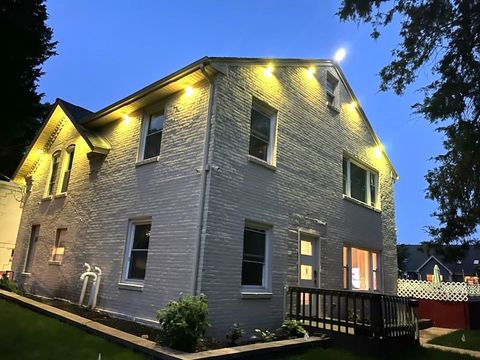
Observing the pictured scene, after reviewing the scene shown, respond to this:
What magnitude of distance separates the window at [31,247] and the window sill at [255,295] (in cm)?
973

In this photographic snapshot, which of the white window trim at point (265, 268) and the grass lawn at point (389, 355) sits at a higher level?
the white window trim at point (265, 268)

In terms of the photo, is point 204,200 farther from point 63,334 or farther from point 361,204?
point 361,204

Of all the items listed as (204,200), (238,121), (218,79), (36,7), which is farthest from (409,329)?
(36,7)

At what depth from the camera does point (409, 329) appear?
31.9ft

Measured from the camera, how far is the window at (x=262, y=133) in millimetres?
10377

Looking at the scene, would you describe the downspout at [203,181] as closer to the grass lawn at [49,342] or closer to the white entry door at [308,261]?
the grass lawn at [49,342]

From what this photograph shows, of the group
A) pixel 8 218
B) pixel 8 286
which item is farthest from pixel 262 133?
pixel 8 218

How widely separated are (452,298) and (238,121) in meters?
10.8

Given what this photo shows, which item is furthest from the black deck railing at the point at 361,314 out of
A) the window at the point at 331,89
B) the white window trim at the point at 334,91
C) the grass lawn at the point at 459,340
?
the window at the point at 331,89

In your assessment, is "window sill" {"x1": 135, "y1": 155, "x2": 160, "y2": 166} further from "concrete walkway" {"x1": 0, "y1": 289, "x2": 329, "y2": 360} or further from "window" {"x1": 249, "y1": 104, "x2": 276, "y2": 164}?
"concrete walkway" {"x1": 0, "y1": 289, "x2": 329, "y2": 360}

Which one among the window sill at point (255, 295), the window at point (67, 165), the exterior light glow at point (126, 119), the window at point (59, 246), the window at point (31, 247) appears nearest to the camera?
the window sill at point (255, 295)

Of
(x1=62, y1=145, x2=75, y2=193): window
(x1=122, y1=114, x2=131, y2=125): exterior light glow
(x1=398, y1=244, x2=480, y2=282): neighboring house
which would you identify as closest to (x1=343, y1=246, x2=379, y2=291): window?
(x1=122, y1=114, x2=131, y2=125): exterior light glow

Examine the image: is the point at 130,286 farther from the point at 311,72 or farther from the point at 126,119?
the point at 311,72

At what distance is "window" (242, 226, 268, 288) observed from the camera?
9422 mm
